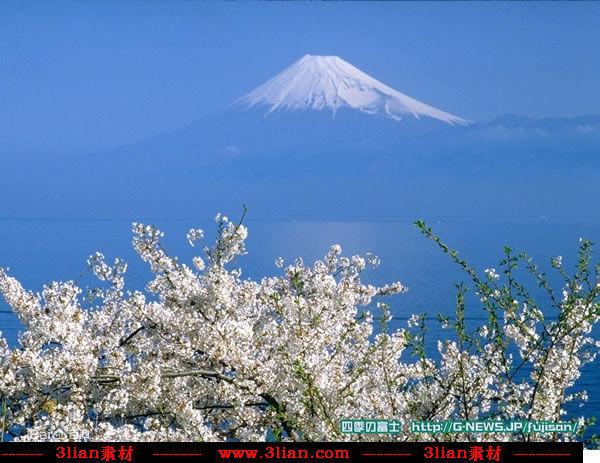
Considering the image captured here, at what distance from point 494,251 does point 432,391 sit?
74.7 m

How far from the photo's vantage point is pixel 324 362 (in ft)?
21.6

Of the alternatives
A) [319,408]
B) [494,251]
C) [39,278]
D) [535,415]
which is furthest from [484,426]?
[494,251]

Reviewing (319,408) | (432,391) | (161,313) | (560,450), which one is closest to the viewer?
(560,450)

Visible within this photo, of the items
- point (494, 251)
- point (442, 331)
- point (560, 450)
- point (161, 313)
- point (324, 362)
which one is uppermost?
point (494, 251)

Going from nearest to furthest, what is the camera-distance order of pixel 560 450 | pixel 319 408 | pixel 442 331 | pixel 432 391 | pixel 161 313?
pixel 560 450
pixel 319 408
pixel 432 391
pixel 161 313
pixel 442 331

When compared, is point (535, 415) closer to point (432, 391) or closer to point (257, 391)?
point (432, 391)

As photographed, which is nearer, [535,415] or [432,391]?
[535,415]

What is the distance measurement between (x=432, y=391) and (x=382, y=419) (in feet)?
2.21

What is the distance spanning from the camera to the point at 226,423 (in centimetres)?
809

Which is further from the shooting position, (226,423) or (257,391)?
(226,423)

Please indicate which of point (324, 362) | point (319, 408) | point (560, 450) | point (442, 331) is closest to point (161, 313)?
point (324, 362)

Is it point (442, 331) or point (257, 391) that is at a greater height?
point (442, 331)

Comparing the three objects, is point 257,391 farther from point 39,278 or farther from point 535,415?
point 39,278

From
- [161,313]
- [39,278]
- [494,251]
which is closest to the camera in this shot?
[161,313]
